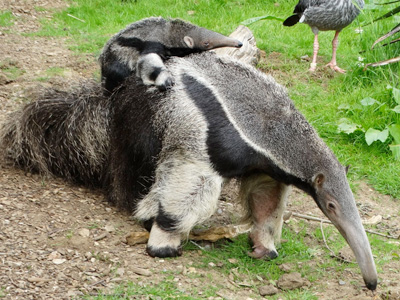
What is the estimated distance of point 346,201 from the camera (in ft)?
14.1

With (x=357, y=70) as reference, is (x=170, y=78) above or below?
above

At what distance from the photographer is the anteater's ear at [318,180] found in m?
4.36

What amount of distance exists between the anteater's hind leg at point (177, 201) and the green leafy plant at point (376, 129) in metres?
3.06

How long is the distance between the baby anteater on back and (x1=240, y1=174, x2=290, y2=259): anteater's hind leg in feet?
3.99

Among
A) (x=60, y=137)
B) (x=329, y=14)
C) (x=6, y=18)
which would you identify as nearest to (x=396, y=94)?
(x=329, y=14)

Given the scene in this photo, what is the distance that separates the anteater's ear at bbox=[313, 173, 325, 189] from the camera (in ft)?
14.3

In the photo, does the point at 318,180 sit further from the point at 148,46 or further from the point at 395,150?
the point at 395,150

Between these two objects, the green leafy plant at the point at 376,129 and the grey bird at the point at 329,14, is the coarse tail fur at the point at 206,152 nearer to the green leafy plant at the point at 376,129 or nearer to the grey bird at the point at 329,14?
the green leafy plant at the point at 376,129

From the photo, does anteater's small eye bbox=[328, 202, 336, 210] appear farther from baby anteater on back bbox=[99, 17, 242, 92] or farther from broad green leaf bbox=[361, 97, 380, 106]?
broad green leaf bbox=[361, 97, 380, 106]

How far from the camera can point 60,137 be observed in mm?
5582

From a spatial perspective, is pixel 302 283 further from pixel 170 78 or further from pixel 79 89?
pixel 79 89

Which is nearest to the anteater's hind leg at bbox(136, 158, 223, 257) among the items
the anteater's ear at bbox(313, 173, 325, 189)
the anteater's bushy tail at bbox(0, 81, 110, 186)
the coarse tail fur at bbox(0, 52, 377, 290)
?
the coarse tail fur at bbox(0, 52, 377, 290)

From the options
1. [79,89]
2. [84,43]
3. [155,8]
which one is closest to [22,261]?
[79,89]

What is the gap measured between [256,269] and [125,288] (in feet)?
3.90
